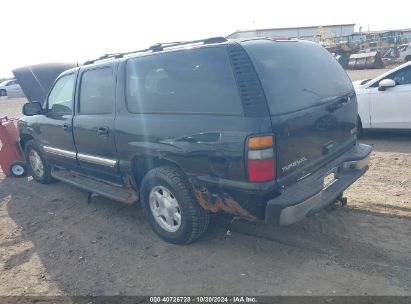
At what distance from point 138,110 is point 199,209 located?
3.98 feet

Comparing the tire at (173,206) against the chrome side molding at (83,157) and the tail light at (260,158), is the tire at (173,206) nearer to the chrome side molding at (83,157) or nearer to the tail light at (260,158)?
the chrome side molding at (83,157)

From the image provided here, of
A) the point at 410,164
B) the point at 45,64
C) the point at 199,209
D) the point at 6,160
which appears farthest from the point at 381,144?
the point at 45,64

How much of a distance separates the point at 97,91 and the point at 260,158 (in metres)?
2.45

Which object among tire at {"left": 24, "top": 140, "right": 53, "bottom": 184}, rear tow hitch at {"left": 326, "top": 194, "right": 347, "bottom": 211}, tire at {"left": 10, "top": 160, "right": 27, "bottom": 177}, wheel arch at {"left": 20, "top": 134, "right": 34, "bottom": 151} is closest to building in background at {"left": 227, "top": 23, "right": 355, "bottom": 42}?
tire at {"left": 10, "top": 160, "right": 27, "bottom": 177}

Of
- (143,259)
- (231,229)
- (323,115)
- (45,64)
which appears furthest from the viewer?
(45,64)

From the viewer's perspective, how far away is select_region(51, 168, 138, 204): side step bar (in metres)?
4.12

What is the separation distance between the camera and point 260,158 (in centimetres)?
283

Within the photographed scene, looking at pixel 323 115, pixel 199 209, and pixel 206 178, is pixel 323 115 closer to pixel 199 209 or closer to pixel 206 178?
pixel 206 178

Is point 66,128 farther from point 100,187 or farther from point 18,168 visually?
point 18,168

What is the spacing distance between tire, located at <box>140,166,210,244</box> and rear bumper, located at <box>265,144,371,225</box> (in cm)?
81

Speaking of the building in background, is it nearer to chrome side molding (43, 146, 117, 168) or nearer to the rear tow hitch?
chrome side molding (43, 146, 117, 168)

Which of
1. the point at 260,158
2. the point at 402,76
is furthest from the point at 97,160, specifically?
the point at 402,76

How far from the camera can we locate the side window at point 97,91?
13.5 ft

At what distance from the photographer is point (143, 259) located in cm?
358
